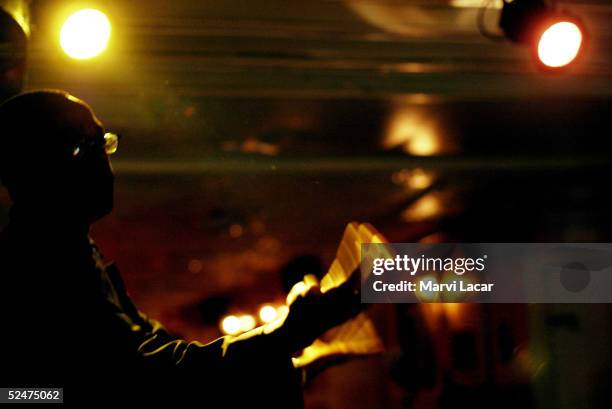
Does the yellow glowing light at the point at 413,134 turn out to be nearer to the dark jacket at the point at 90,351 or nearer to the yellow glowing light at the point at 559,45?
the yellow glowing light at the point at 559,45

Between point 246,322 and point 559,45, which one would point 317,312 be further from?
point 246,322

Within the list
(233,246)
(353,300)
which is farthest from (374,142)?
(353,300)

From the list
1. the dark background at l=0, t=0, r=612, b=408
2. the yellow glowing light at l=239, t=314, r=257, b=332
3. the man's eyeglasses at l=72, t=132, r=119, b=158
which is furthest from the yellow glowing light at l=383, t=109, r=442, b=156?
the yellow glowing light at l=239, t=314, r=257, b=332

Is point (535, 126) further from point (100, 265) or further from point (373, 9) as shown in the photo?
point (100, 265)

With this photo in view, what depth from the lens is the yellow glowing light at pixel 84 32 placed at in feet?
7.63

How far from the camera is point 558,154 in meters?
4.16

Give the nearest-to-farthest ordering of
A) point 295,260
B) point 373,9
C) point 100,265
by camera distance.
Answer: point 100,265, point 373,9, point 295,260

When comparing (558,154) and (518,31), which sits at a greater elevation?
(558,154)

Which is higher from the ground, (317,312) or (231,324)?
(231,324)

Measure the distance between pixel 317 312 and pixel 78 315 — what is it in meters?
0.53

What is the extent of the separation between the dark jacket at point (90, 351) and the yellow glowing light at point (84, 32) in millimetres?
1334

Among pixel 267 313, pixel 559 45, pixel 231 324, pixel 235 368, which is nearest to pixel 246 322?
pixel 231 324

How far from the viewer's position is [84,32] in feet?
7.70

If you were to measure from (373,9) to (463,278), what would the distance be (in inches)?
53.8
